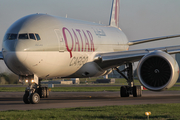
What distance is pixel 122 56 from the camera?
22.2 meters

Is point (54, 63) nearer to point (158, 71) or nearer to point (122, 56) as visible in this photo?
point (122, 56)

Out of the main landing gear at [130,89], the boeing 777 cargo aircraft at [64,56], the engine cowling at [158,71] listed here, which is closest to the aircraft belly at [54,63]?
the boeing 777 cargo aircraft at [64,56]

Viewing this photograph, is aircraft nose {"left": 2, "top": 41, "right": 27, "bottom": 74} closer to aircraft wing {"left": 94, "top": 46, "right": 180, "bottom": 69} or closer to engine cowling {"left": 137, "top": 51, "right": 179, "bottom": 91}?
engine cowling {"left": 137, "top": 51, "right": 179, "bottom": 91}

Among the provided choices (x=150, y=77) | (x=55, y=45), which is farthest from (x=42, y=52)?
(x=150, y=77)

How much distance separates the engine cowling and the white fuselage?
14.0 feet

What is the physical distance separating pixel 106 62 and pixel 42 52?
600 centimetres

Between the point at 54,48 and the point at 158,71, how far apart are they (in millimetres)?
5727

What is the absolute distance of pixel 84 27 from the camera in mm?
23609

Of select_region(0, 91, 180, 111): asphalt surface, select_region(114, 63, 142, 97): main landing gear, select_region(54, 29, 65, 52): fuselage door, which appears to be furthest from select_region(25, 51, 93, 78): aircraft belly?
select_region(114, 63, 142, 97): main landing gear

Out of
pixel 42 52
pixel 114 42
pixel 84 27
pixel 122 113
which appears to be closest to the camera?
pixel 122 113

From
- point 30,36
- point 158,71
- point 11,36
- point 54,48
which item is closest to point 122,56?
point 158,71

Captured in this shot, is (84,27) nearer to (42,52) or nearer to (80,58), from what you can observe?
(80,58)

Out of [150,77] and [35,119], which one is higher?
[150,77]

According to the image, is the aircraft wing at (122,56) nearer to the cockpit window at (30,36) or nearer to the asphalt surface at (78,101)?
the asphalt surface at (78,101)
